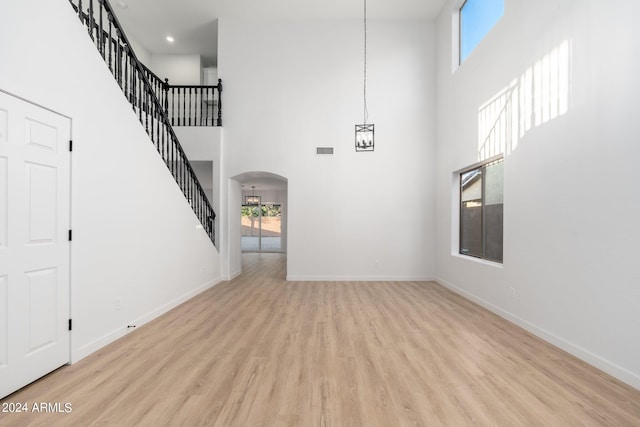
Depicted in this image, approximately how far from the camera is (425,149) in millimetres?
6859

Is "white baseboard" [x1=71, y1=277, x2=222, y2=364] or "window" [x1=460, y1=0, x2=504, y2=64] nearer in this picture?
"white baseboard" [x1=71, y1=277, x2=222, y2=364]

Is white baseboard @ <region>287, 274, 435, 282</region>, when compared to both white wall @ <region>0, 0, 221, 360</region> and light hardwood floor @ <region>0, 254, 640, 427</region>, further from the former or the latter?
white wall @ <region>0, 0, 221, 360</region>

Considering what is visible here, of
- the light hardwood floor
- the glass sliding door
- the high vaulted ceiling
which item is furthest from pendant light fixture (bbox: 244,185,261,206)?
the light hardwood floor

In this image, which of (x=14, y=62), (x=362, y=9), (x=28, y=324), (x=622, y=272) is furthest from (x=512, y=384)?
(x=362, y=9)

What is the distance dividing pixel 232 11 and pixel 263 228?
8852 mm

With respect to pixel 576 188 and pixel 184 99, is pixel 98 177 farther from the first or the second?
pixel 576 188

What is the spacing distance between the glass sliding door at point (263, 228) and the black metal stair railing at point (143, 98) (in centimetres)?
704

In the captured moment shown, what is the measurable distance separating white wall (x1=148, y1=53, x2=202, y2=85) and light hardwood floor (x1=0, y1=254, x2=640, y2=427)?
6.75 meters

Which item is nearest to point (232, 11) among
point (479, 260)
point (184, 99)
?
point (184, 99)

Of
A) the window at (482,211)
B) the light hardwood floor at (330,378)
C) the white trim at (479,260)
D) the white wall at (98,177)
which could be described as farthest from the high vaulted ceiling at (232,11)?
the light hardwood floor at (330,378)

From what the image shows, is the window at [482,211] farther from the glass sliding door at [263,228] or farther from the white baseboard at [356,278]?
the glass sliding door at [263,228]

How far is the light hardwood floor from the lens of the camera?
202cm

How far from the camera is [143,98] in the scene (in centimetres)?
540

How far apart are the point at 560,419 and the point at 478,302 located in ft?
9.88
